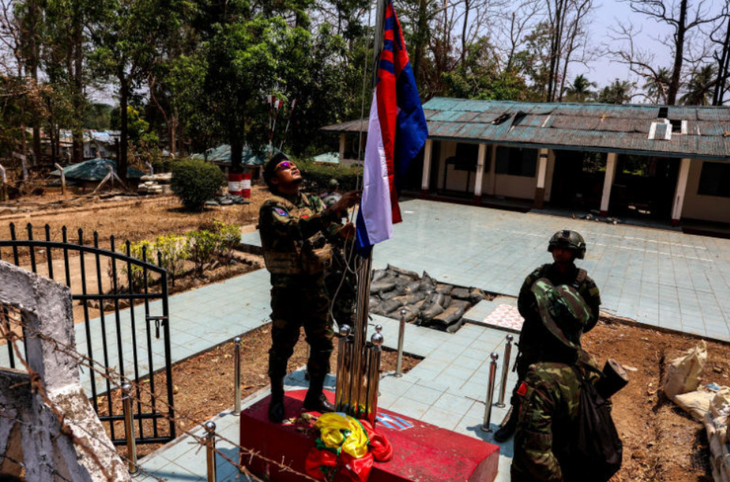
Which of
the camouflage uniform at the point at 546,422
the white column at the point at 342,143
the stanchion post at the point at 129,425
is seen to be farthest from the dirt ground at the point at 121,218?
the camouflage uniform at the point at 546,422

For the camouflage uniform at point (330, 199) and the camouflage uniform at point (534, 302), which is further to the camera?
the camouflage uniform at point (330, 199)

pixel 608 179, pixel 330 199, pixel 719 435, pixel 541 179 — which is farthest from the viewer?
pixel 541 179

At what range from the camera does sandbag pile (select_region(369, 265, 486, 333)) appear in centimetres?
723

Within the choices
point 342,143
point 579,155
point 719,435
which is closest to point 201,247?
point 719,435

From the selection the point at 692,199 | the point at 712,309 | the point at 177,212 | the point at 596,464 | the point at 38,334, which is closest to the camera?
the point at 38,334

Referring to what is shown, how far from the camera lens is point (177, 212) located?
1570cm

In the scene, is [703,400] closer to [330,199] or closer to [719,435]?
[719,435]

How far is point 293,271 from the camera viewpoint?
11.9 ft

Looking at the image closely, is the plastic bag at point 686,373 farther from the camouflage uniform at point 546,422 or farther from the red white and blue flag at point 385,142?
the red white and blue flag at point 385,142

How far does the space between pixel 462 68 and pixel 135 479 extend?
30.7m

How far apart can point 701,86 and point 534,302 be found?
1432 inches

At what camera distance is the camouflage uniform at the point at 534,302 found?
3348 millimetres

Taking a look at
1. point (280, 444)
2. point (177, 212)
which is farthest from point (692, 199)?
point (280, 444)

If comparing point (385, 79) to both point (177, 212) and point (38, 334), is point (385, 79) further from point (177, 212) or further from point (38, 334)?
point (177, 212)
